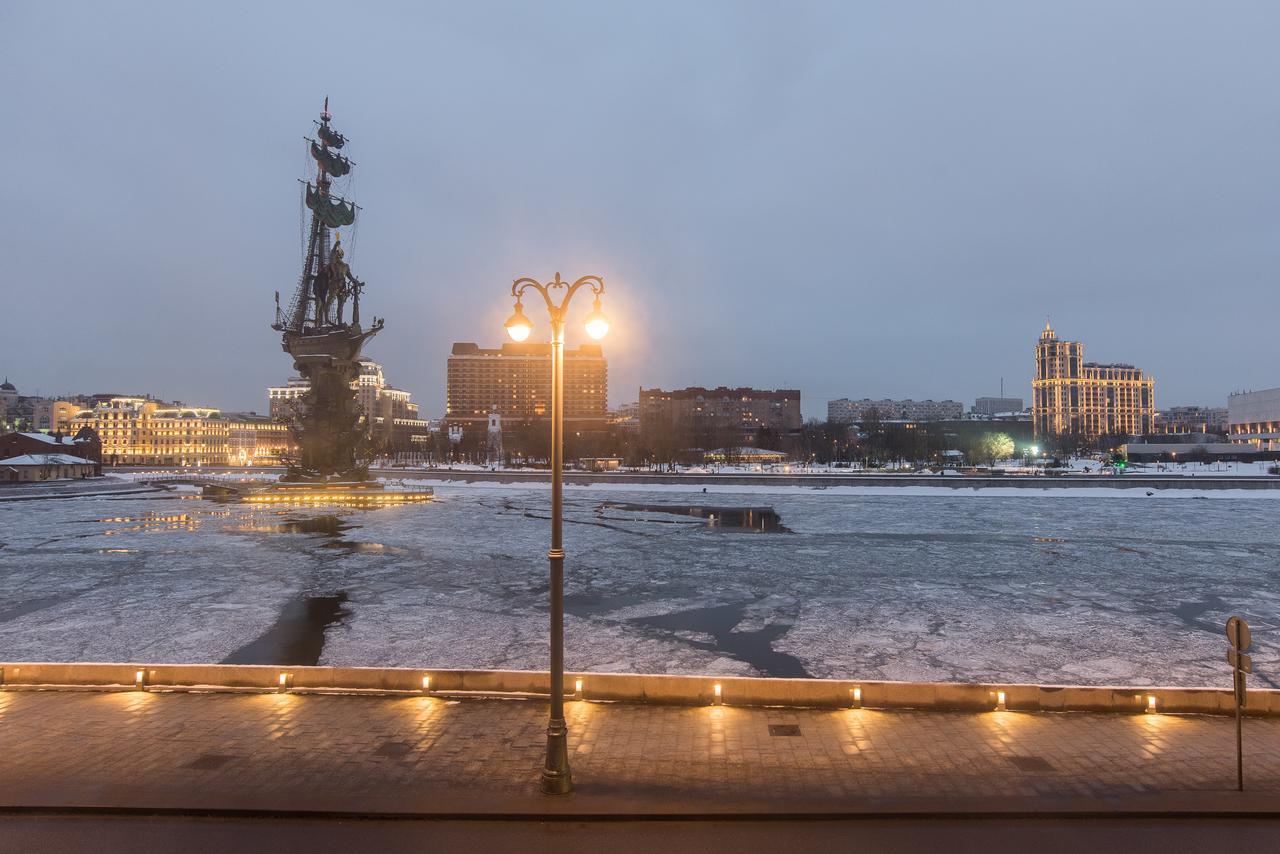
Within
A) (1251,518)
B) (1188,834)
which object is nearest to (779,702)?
(1188,834)

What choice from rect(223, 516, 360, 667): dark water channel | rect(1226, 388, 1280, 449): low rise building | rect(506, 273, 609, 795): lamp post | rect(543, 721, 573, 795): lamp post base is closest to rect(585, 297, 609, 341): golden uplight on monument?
rect(506, 273, 609, 795): lamp post

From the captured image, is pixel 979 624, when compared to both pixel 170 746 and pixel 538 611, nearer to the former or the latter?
pixel 538 611

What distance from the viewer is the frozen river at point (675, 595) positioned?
1449 cm

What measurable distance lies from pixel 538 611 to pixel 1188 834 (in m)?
14.1

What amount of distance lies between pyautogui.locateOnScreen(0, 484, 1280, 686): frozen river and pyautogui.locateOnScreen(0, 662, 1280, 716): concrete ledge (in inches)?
85.2

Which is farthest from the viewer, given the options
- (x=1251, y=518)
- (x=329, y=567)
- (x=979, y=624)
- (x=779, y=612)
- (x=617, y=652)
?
(x=1251, y=518)

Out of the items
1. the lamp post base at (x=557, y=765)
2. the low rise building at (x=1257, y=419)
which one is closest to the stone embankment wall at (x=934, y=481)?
the lamp post base at (x=557, y=765)

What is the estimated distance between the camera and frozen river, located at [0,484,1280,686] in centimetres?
Answer: 1449

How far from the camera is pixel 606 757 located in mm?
9156

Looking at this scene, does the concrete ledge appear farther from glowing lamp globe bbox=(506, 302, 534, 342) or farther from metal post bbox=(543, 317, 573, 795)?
glowing lamp globe bbox=(506, 302, 534, 342)

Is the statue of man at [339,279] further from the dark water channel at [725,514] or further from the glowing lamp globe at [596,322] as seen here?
the glowing lamp globe at [596,322]

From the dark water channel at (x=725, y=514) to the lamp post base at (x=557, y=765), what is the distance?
97.4 feet

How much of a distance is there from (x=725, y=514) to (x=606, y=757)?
3851 centimetres

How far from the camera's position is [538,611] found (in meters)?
18.6
